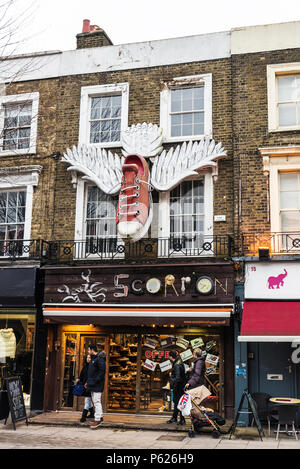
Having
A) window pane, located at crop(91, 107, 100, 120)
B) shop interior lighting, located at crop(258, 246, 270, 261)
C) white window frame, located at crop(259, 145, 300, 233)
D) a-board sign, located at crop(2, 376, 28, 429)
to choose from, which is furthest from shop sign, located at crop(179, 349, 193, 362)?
window pane, located at crop(91, 107, 100, 120)

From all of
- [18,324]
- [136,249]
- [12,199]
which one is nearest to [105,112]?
[12,199]

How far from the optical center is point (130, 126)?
1391 cm

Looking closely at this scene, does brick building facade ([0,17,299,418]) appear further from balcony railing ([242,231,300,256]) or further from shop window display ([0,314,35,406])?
shop window display ([0,314,35,406])

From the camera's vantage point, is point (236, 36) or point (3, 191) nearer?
point (236, 36)

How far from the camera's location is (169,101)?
45.4 ft

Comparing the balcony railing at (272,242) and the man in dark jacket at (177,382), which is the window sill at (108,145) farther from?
the man in dark jacket at (177,382)

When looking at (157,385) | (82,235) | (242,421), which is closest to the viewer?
(242,421)

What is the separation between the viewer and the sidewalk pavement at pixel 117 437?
922cm

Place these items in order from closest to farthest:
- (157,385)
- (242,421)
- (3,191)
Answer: (242,421), (157,385), (3,191)

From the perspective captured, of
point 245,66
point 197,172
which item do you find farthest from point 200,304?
point 245,66

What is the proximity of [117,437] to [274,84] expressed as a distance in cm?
907

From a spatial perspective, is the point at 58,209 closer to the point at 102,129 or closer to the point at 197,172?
the point at 102,129

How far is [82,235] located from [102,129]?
3026mm

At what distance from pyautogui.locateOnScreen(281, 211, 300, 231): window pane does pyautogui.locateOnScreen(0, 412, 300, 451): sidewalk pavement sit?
4650mm
